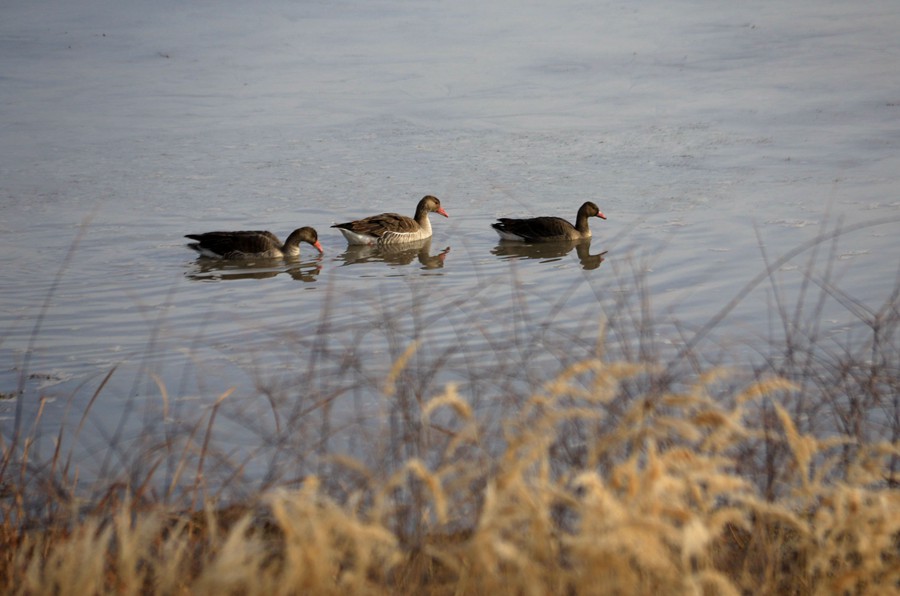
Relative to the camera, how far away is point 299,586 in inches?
121

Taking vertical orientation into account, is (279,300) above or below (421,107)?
below

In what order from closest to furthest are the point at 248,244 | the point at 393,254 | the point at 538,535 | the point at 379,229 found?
1. the point at 538,535
2. the point at 248,244
3. the point at 379,229
4. the point at 393,254

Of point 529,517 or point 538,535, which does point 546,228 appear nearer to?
point 529,517

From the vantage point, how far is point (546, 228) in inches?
525

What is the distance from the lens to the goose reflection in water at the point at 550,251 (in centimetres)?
1260

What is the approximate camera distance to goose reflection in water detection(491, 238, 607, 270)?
12.6 meters

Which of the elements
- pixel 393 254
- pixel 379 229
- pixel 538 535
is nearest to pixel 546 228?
pixel 393 254

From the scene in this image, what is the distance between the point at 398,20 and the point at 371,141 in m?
14.6

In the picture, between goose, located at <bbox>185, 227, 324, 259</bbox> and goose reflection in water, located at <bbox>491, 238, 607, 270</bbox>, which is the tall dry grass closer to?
goose, located at <bbox>185, 227, 324, 259</bbox>

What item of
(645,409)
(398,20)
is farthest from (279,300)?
(398,20)

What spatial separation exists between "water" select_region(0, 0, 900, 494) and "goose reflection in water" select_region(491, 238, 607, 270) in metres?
0.09

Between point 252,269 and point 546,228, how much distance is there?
337cm

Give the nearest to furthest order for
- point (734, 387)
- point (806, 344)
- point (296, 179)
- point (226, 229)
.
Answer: point (734, 387) → point (806, 344) → point (226, 229) → point (296, 179)

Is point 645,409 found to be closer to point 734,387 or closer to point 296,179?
point 734,387
